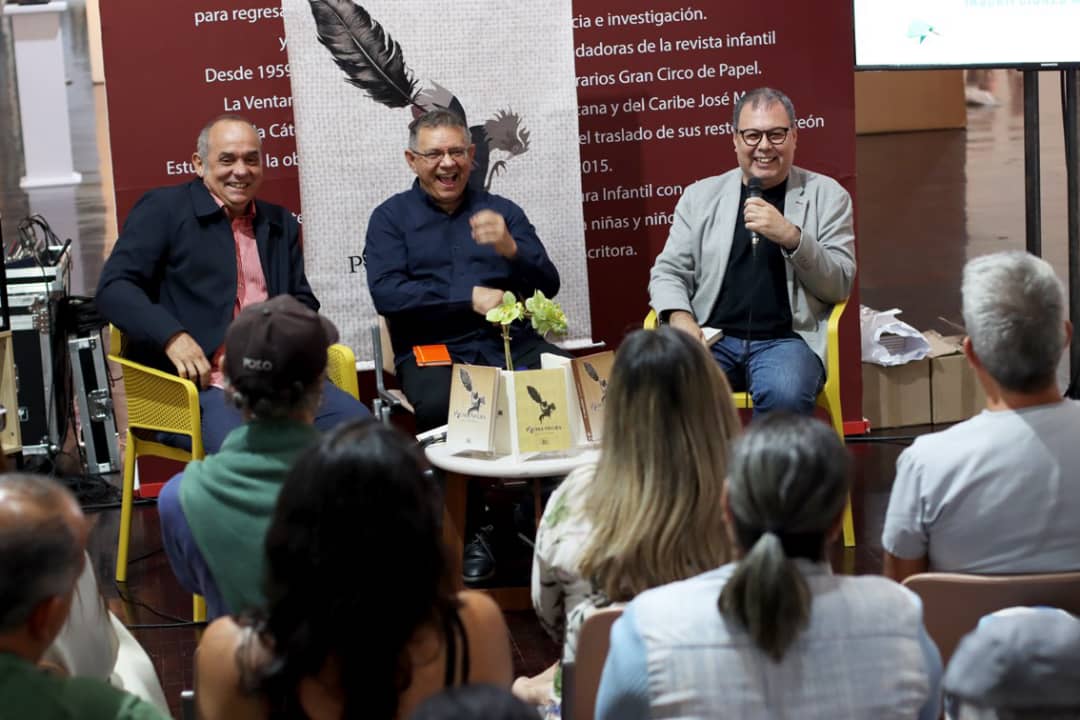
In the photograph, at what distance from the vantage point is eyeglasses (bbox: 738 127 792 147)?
4.57 meters

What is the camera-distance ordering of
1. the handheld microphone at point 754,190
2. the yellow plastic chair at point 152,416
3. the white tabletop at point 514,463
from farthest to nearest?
the handheld microphone at point 754,190
the yellow plastic chair at point 152,416
the white tabletop at point 514,463

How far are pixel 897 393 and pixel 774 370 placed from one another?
134 cm

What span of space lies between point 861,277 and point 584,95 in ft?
12.3

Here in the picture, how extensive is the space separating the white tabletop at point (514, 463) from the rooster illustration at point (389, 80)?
1337 mm

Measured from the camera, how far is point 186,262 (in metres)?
4.50

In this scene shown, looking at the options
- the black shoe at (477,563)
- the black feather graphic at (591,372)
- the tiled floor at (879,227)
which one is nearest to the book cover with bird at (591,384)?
the black feather graphic at (591,372)

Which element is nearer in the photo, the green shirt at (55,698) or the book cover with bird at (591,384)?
the green shirt at (55,698)

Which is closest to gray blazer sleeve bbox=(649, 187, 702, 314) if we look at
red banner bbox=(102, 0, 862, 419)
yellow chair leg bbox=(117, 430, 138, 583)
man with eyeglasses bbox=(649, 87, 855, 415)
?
man with eyeglasses bbox=(649, 87, 855, 415)

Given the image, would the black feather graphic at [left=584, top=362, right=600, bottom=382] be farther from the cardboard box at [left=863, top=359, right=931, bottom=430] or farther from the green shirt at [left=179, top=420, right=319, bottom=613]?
the cardboard box at [left=863, top=359, right=931, bottom=430]

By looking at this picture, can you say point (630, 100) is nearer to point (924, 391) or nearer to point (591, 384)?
point (924, 391)

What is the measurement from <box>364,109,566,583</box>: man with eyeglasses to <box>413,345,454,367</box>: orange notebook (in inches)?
3.4

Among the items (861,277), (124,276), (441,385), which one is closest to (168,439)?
(124,276)

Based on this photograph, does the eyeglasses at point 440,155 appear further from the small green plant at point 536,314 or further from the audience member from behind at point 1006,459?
the audience member from behind at point 1006,459

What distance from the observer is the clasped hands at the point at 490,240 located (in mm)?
4543
